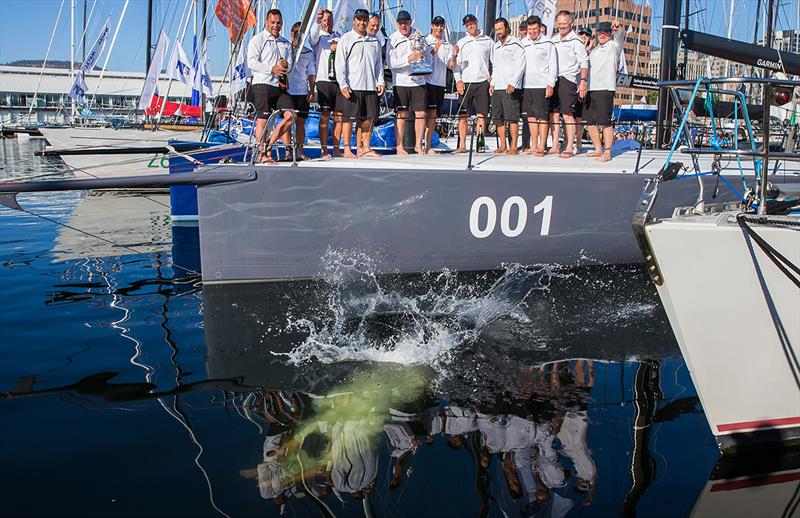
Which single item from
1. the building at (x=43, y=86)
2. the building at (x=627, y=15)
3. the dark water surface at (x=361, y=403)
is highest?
the building at (x=43, y=86)

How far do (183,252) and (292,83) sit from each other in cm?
347

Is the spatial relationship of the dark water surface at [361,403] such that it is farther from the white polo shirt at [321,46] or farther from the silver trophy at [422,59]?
the silver trophy at [422,59]

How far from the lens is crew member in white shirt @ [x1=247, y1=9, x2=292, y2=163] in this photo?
7203mm

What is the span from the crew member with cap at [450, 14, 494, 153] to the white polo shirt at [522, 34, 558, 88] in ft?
1.70

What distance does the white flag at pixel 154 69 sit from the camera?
19859 mm

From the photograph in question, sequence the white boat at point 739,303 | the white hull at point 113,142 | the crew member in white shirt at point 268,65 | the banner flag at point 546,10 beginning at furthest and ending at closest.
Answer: the white hull at point 113,142, the banner flag at point 546,10, the crew member in white shirt at point 268,65, the white boat at point 739,303

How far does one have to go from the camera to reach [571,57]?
754cm

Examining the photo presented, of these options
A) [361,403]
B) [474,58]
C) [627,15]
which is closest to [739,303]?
[361,403]

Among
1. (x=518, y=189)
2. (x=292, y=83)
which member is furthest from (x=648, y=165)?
(x=292, y=83)

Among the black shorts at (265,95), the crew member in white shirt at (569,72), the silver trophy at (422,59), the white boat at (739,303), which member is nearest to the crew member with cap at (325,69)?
the black shorts at (265,95)

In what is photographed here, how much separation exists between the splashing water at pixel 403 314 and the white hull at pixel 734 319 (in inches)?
73.0

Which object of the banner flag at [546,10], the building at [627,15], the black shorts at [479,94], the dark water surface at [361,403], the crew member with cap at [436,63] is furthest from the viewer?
the building at [627,15]

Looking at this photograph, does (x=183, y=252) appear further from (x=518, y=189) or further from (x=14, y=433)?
(x=14, y=433)

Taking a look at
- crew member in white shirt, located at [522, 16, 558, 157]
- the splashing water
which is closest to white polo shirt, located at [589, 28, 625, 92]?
crew member in white shirt, located at [522, 16, 558, 157]
